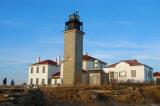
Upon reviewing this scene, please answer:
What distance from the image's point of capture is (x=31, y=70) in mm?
55062

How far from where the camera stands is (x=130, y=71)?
48.1 metres

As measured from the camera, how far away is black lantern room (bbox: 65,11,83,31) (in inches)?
1486

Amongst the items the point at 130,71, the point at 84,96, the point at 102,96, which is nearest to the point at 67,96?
the point at 84,96

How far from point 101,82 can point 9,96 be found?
17899 mm

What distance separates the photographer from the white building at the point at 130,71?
155 feet

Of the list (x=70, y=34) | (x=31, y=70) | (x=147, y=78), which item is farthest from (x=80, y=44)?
(x=31, y=70)

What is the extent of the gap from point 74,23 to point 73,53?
4285mm

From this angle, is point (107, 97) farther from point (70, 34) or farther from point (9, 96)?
point (70, 34)

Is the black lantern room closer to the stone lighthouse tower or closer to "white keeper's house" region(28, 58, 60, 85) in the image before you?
the stone lighthouse tower

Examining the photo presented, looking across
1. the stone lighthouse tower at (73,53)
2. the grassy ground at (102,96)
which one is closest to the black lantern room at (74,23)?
the stone lighthouse tower at (73,53)

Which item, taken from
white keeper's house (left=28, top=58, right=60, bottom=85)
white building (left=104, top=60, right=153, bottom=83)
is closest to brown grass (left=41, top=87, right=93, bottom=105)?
white building (left=104, top=60, right=153, bottom=83)

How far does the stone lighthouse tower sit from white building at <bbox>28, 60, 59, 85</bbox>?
16.1 metres

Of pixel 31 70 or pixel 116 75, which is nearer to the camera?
pixel 116 75

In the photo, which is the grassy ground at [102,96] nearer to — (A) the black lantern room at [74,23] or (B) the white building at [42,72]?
(A) the black lantern room at [74,23]
